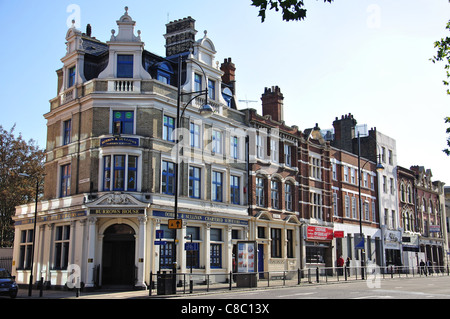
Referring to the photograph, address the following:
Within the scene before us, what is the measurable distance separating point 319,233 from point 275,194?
6436 millimetres

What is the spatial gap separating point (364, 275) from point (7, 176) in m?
32.0

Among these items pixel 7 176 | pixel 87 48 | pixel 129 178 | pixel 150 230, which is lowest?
pixel 150 230

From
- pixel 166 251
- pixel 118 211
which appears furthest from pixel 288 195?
pixel 118 211

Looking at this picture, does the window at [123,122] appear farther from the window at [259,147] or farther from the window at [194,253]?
the window at [259,147]

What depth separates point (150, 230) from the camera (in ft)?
92.1

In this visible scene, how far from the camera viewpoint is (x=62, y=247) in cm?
2966

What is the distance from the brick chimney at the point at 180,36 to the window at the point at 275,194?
12.1 m

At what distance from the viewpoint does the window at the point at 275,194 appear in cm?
3891

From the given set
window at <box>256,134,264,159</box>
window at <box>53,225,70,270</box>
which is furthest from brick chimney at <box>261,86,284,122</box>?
window at <box>53,225,70,270</box>

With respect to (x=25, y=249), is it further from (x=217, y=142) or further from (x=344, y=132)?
(x=344, y=132)

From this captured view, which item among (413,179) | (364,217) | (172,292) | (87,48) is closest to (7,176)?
(87,48)

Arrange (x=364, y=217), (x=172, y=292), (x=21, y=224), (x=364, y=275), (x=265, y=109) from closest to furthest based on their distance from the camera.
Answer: (x=172, y=292), (x=21, y=224), (x=364, y=275), (x=265, y=109), (x=364, y=217)

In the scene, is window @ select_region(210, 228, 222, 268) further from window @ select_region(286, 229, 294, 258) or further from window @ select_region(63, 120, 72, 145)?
window @ select_region(63, 120, 72, 145)

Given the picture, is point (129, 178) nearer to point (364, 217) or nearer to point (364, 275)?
point (364, 275)
